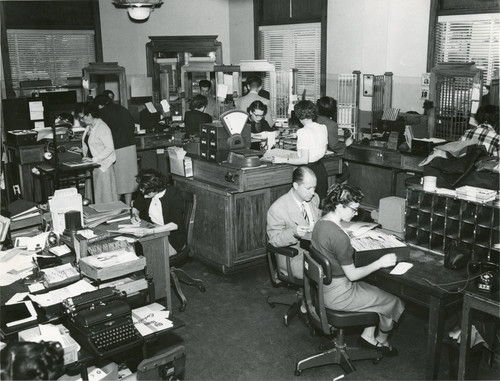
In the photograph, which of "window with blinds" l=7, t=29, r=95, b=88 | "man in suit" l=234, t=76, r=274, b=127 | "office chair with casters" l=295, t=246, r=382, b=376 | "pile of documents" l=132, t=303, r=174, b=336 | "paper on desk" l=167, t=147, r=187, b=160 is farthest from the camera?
"window with blinds" l=7, t=29, r=95, b=88

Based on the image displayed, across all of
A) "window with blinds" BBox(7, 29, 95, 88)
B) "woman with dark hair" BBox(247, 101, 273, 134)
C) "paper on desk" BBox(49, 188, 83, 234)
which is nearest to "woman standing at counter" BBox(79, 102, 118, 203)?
"woman with dark hair" BBox(247, 101, 273, 134)

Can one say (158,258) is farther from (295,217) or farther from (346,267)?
(346,267)

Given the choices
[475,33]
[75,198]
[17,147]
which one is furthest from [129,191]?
[475,33]

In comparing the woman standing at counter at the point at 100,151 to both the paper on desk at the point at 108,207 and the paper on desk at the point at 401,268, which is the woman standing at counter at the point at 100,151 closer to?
the paper on desk at the point at 108,207

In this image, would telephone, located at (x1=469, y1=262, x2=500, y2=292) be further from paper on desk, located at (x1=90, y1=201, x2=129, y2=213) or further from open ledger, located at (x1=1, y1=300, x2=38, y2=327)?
paper on desk, located at (x1=90, y1=201, x2=129, y2=213)

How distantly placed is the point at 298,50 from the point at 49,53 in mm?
4485

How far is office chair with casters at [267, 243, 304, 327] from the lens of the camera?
14.2ft

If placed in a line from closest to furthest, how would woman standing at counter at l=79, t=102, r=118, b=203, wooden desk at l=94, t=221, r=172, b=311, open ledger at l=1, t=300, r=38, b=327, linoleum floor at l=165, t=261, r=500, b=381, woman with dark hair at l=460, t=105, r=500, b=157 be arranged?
1. open ledger at l=1, t=300, r=38, b=327
2. linoleum floor at l=165, t=261, r=500, b=381
3. wooden desk at l=94, t=221, r=172, b=311
4. woman with dark hair at l=460, t=105, r=500, b=157
5. woman standing at counter at l=79, t=102, r=118, b=203

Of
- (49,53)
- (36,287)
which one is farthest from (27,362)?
(49,53)

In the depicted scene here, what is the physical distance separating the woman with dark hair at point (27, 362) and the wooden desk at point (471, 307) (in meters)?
2.35

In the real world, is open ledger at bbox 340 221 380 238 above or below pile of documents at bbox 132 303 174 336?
above

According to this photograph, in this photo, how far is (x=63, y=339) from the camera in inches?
114

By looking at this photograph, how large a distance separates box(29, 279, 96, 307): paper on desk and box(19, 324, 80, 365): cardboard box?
0.18m

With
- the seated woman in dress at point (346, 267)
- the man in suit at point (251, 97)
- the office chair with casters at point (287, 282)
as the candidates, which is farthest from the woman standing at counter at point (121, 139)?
the seated woman in dress at point (346, 267)
